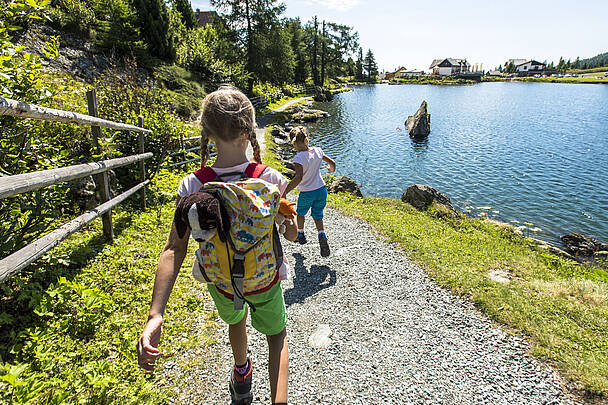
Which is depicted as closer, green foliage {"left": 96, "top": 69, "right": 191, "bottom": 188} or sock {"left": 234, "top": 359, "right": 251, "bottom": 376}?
sock {"left": 234, "top": 359, "right": 251, "bottom": 376}

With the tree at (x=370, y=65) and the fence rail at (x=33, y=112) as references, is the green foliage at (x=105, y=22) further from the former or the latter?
the tree at (x=370, y=65)

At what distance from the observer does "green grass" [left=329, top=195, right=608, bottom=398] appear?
3506 mm

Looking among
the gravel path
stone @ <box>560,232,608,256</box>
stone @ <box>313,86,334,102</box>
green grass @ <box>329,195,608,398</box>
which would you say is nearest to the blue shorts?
the gravel path

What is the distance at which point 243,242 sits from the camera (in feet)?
6.06

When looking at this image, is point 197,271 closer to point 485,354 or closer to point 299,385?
point 299,385

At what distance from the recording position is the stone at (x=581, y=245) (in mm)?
9594

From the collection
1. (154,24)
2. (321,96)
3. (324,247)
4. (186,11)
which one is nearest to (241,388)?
(324,247)

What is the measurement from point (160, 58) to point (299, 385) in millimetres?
23529

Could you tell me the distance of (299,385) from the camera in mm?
→ 3102

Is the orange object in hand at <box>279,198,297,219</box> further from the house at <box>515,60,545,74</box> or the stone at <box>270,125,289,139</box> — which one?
the house at <box>515,60,545,74</box>

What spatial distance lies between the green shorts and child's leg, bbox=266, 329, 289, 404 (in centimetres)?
8

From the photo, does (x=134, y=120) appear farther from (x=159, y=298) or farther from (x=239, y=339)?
(x=159, y=298)

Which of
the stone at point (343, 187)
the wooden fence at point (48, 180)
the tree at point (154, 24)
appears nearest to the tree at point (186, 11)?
the tree at point (154, 24)

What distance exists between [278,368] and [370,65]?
121 metres
